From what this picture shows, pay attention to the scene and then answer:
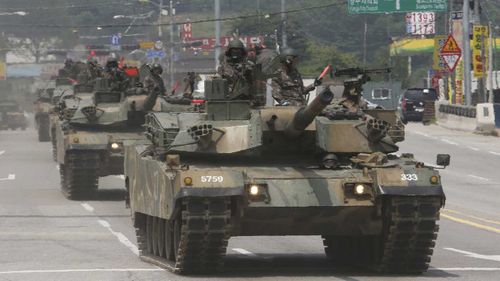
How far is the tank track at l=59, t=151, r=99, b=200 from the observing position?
3014 cm

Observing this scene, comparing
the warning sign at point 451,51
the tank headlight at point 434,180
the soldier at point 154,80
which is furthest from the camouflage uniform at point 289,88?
the warning sign at point 451,51

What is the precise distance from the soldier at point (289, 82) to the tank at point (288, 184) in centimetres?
51

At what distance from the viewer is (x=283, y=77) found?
18.5 m

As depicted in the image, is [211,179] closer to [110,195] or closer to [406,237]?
[406,237]

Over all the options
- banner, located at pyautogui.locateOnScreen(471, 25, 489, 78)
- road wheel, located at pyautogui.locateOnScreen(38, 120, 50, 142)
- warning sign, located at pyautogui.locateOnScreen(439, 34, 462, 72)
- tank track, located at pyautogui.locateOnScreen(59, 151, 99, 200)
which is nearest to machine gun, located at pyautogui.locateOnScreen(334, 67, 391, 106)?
tank track, located at pyautogui.locateOnScreen(59, 151, 99, 200)

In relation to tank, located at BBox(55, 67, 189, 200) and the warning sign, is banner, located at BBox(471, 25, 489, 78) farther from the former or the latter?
tank, located at BBox(55, 67, 189, 200)

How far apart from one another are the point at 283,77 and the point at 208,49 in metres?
110

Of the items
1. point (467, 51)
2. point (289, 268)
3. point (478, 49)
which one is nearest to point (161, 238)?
point (289, 268)

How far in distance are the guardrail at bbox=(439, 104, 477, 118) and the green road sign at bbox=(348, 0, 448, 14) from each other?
420cm

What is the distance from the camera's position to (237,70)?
1823cm

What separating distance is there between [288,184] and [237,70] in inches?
85.7

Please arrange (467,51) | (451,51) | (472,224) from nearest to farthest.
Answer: (472,224) → (451,51) → (467,51)

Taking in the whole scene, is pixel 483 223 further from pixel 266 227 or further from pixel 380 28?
pixel 380 28

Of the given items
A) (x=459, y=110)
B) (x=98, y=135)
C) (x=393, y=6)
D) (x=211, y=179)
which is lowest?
(x=459, y=110)
